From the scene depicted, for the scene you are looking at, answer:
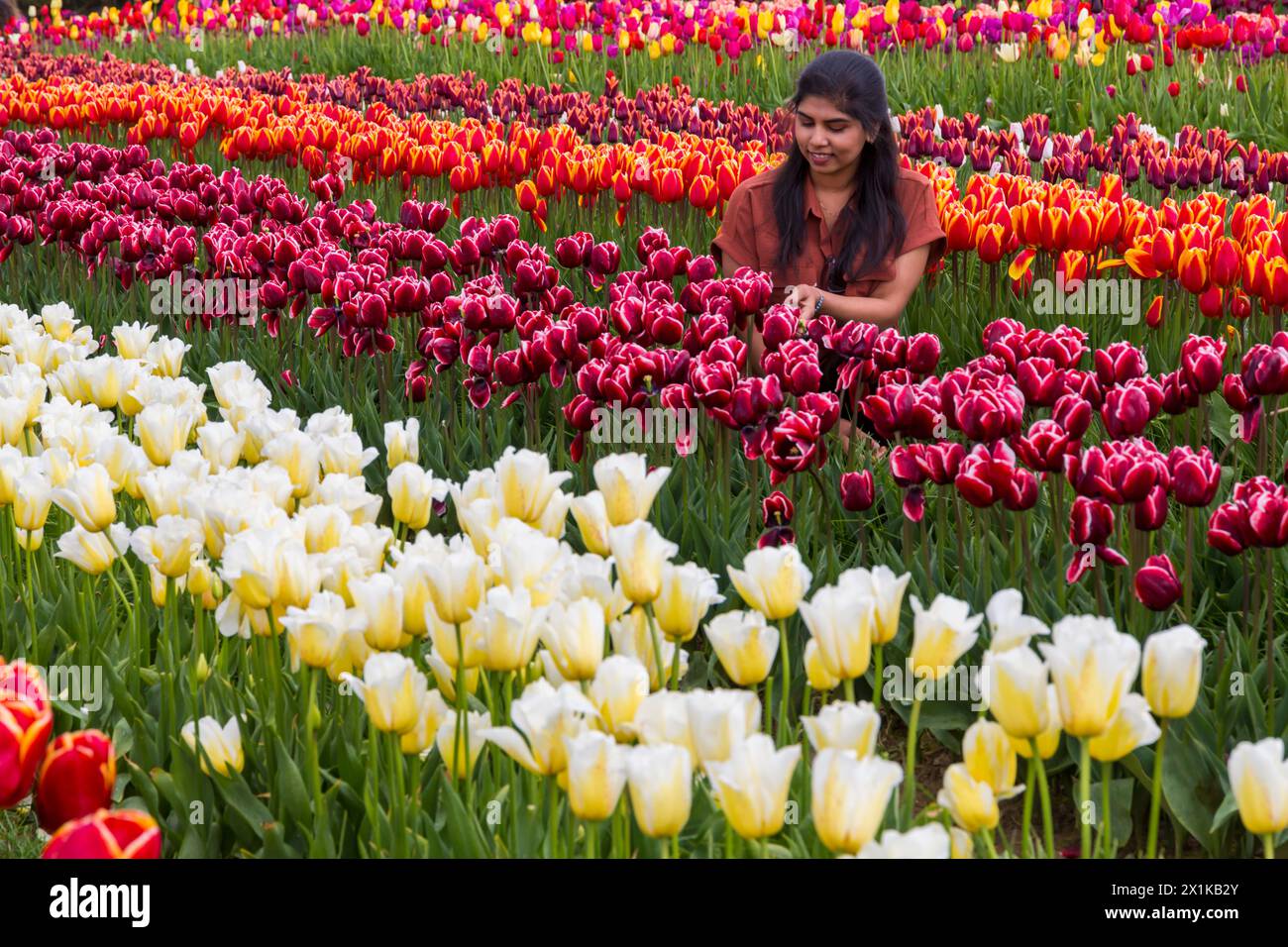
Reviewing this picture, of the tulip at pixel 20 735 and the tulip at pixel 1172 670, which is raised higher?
the tulip at pixel 1172 670

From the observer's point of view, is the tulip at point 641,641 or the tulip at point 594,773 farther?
the tulip at point 641,641

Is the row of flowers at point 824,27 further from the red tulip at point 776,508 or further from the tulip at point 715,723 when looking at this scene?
the tulip at point 715,723

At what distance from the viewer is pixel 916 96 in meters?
11.0

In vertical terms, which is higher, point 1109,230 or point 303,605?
point 1109,230

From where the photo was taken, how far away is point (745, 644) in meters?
1.91

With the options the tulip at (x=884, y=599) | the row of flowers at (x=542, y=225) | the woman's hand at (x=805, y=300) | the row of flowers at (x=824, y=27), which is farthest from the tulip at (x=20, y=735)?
the row of flowers at (x=824, y=27)

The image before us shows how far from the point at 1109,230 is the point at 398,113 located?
21.9ft

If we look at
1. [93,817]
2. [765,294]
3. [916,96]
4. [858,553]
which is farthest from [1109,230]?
[916,96]

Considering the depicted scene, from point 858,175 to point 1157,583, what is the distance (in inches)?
116

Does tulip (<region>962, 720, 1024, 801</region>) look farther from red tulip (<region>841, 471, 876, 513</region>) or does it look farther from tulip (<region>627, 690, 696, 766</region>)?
red tulip (<region>841, 471, 876, 513</region>)

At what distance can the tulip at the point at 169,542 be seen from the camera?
7.82 feet

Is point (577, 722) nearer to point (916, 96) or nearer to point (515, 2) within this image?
point (916, 96)

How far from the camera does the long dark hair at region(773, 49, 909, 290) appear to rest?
4.83m

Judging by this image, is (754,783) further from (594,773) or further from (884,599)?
(884,599)
